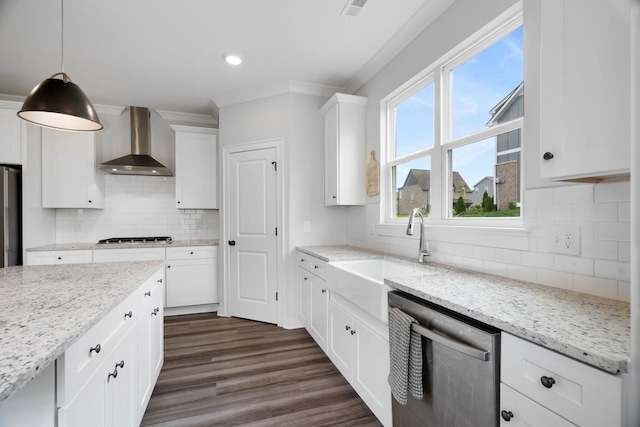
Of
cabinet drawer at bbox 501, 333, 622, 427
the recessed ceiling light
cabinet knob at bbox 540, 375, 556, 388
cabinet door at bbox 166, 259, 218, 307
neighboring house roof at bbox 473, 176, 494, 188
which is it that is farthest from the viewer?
cabinet door at bbox 166, 259, 218, 307

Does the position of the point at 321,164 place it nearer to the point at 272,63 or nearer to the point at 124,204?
the point at 272,63

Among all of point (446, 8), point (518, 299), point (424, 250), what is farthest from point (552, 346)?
point (446, 8)

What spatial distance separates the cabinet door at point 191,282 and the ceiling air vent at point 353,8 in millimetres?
3087

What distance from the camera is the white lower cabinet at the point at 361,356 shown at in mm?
1646

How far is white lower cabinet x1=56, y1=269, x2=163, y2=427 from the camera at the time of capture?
92 cm

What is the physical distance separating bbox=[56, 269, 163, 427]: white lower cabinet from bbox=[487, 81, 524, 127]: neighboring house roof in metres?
2.22

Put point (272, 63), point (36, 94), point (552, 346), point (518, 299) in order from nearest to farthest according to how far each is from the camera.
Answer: point (552, 346), point (518, 299), point (36, 94), point (272, 63)

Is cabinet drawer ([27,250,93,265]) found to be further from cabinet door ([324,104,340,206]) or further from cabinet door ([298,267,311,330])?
cabinet door ([324,104,340,206])

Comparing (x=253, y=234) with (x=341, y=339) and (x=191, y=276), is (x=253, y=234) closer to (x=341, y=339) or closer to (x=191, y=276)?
(x=191, y=276)

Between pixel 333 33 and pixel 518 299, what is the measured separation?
89.3 inches

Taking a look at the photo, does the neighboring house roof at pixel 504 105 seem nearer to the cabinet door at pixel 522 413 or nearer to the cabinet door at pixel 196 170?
the cabinet door at pixel 522 413

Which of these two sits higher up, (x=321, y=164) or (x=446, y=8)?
(x=446, y=8)

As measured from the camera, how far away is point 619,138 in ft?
2.83

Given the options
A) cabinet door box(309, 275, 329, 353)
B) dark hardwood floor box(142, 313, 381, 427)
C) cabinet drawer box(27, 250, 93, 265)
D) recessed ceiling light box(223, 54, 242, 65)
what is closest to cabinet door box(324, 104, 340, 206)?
cabinet door box(309, 275, 329, 353)
